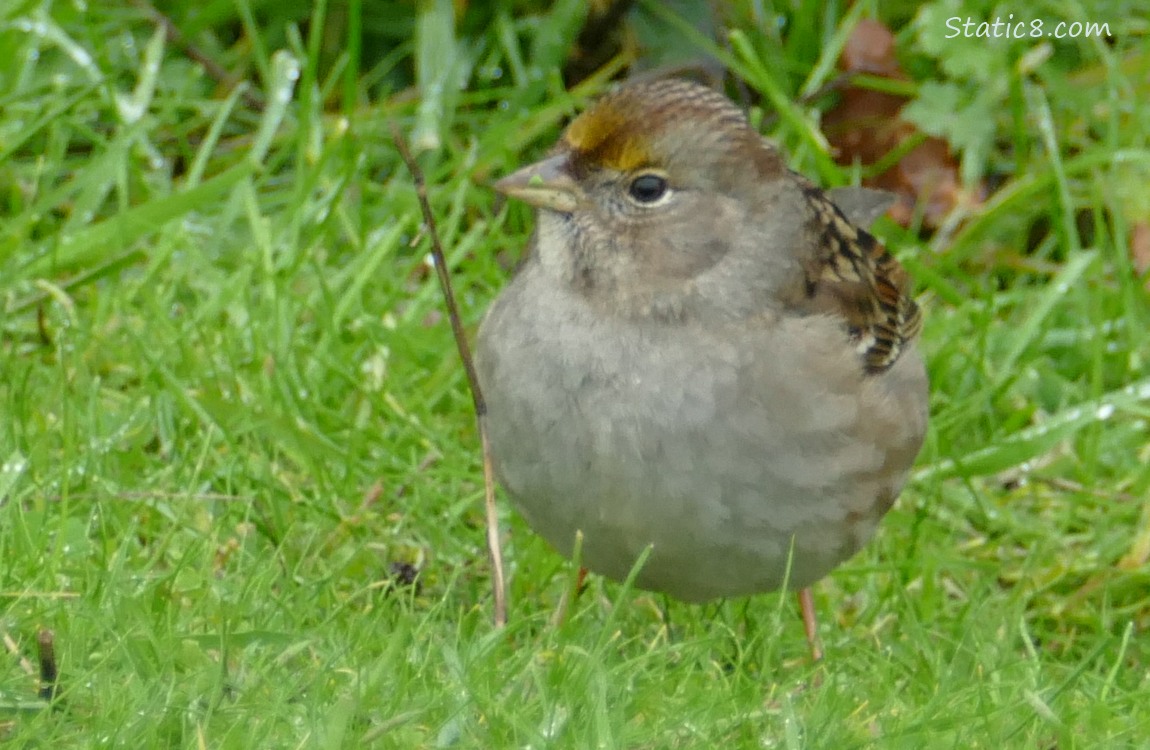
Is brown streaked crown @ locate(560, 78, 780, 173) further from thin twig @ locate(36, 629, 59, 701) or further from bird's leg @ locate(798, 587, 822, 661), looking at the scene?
thin twig @ locate(36, 629, 59, 701)

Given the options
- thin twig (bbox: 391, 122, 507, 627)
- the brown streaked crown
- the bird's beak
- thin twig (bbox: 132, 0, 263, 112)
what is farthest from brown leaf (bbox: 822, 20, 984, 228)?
thin twig (bbox: 391, 122, 507, 627)

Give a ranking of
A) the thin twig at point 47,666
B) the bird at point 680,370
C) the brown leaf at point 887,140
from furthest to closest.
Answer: the brown leaf at point 887,140, the bird at point 680,370, the thin twig at point 47,666

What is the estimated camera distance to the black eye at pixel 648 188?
312 centimetres

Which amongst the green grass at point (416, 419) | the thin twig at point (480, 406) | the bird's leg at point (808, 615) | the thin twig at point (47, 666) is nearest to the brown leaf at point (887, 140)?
the green grass at point (416, 419)

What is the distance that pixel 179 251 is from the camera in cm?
437

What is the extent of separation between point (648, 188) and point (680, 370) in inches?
14.1

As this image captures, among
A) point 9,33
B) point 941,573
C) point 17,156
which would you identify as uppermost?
point 9,33

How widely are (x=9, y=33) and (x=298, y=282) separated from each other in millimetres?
1057

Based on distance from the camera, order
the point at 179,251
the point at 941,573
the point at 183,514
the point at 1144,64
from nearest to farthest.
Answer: the point at 183,514
the point at 941,573
the point at 179,251
the point at 1144,64

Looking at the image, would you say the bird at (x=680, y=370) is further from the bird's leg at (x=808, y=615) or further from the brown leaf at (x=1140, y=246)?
the brown leaf at (x=1140, y=246)

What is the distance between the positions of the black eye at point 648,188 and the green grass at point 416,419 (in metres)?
0.73

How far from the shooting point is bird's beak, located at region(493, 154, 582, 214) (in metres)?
3.08

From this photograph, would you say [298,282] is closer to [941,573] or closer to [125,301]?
[125,301]

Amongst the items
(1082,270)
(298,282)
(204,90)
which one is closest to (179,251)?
(298,282)
